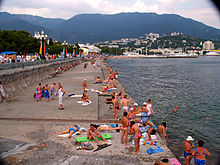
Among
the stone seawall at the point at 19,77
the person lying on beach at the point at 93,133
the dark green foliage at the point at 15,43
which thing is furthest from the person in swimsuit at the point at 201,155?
the dark green foliage at the point at 15,43

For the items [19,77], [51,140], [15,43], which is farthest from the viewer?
[15,43]

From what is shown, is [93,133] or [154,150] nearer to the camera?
[154,150]

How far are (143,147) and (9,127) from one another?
19.7 ft

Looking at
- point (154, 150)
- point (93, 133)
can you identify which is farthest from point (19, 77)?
point (154, 150)

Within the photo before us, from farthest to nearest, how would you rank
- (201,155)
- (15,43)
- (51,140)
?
(15,43), (51,140), (201,155)

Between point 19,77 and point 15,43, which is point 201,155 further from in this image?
point 15,43

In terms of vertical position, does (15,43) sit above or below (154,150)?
above

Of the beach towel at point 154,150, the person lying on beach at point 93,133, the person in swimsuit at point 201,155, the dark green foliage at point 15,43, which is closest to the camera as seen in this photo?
the person in swimsuit at point 201,155

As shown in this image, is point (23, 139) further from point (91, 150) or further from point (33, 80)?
point (33, 80)

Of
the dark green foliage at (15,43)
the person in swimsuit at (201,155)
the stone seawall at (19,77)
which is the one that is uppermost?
the dark green foliage at (15,43)

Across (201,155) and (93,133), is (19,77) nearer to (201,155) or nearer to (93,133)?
(93,133)

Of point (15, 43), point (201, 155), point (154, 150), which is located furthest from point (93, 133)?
point (15, 43)

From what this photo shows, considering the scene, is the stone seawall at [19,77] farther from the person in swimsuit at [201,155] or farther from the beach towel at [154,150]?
the person in swimsuit at [201,155]

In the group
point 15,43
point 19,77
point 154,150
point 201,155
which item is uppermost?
point 15,43
